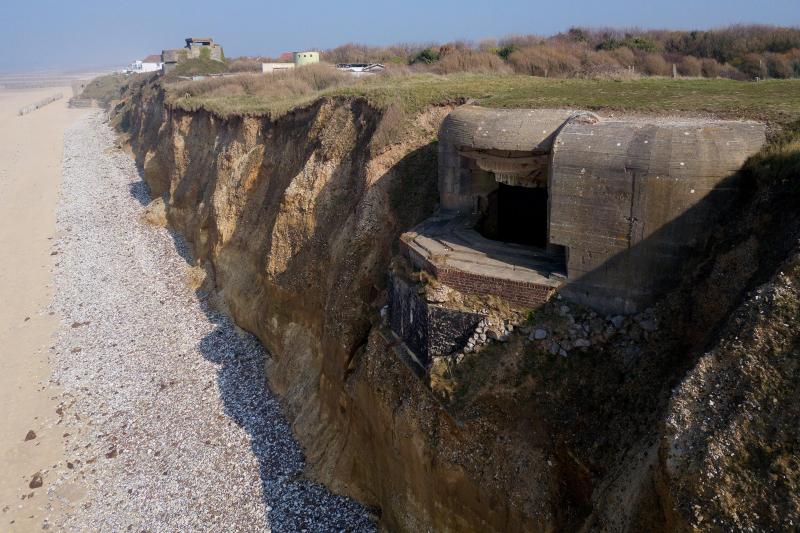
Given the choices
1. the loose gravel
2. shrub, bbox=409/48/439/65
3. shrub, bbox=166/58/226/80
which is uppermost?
shrub, bbox=166/58/226/80

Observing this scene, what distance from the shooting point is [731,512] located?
6129 millimetres

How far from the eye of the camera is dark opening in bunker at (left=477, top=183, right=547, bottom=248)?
15.4 metres

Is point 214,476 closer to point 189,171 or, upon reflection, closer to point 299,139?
point 299,139

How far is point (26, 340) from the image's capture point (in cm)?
2394

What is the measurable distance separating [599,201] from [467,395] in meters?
4.36

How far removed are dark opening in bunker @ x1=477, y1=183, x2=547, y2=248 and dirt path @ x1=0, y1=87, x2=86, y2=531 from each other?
14.6 m

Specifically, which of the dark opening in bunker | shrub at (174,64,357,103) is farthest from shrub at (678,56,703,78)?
shrub at (174,64,357,103)

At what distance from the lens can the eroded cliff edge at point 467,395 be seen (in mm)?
6984

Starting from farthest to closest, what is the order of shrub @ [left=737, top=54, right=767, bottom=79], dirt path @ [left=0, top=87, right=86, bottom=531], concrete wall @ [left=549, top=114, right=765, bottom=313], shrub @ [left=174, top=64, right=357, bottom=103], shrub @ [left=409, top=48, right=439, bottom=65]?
shrub @ [left=409, top=48, right=439, bottom=65]
shrub @ [left=174, top=64, right=357, bottom=103]
shrub @ [left=737, top=54, right=767, bottom=79]
dirt path @ [left=0, top=87, right=86, bottom=531]
concrete wall @ [left=549, top=114, right=765, bottom=313]

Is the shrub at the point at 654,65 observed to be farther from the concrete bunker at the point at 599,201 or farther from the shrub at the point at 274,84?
the concrete bunker at the point at 599,201

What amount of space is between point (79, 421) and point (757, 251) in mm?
19580

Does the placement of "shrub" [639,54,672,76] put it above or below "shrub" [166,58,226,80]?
below

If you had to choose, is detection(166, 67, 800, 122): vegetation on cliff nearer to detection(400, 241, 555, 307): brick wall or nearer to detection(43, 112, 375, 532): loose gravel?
detection(400, 241, 555, 307): brick wall

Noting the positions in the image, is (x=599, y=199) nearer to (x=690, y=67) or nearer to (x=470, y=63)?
(x=690, y=67)
